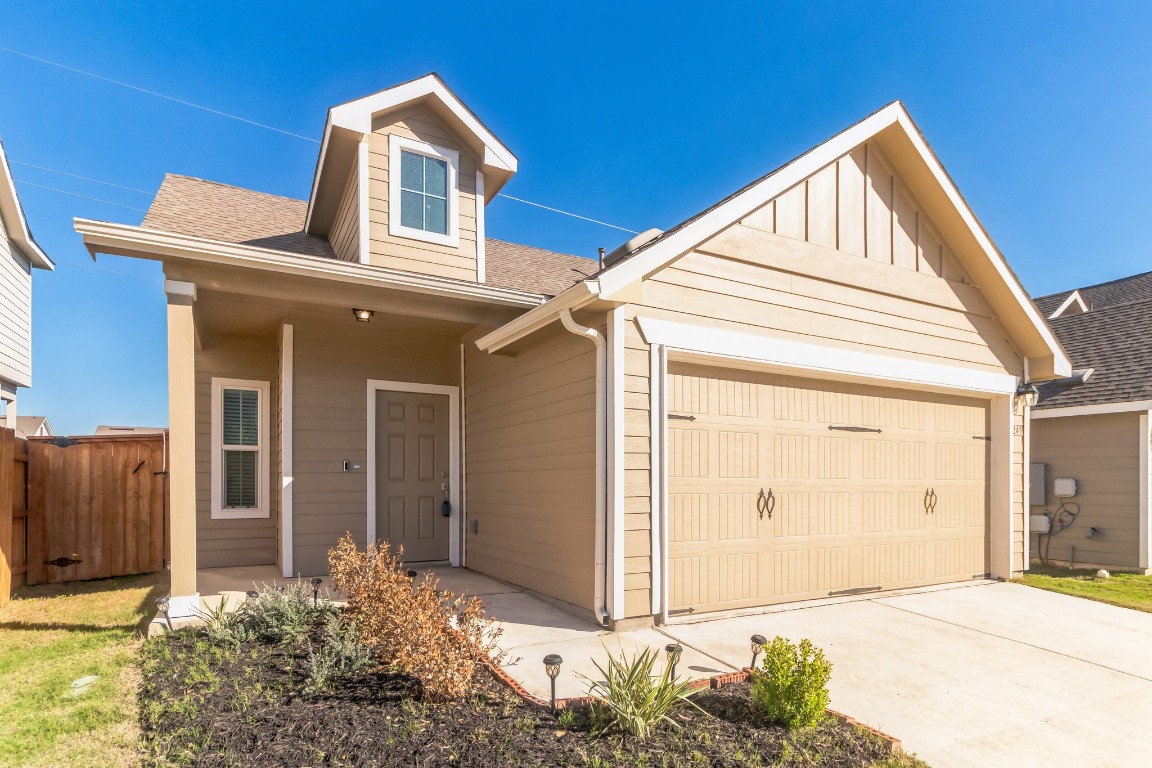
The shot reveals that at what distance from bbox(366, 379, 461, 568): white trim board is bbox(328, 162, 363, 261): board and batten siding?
5.20ft

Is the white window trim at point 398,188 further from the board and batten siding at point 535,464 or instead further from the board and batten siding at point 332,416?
the board and batten siding at point 535,464

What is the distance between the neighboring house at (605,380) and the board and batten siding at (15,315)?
5382 mm

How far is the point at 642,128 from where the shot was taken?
15055 mm

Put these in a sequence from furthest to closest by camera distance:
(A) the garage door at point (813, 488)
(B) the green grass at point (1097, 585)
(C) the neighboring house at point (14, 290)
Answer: (C) the neighboring house at point (14, 290) → (B) the green grass at point (1097, 585) → (A) the garage door at point (813, 488)

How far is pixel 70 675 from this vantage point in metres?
4.00

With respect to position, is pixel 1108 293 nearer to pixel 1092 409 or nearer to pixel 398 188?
pixel 1092 409

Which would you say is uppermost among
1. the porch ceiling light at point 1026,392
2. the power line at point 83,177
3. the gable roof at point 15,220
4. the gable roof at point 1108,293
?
the power line at point 83,177

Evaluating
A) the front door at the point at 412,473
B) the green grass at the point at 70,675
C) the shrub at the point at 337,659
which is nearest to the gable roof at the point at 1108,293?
the front door at the point at 412,473

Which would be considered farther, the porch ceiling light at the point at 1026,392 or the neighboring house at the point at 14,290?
the neighboring house at the point at 14,290

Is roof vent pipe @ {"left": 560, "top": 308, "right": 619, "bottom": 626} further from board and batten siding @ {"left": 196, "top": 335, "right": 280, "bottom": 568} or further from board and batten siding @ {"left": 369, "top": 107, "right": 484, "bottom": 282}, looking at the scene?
board and batten siding @ {"left": 196, "top": 335, "right": 280, "bottom": 568}

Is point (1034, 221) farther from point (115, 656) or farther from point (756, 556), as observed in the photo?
point (115, 656)

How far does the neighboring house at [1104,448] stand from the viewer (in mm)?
8688

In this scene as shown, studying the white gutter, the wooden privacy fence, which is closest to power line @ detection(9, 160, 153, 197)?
the wooden privacy fence

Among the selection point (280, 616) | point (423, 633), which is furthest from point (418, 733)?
point (280, 616)
